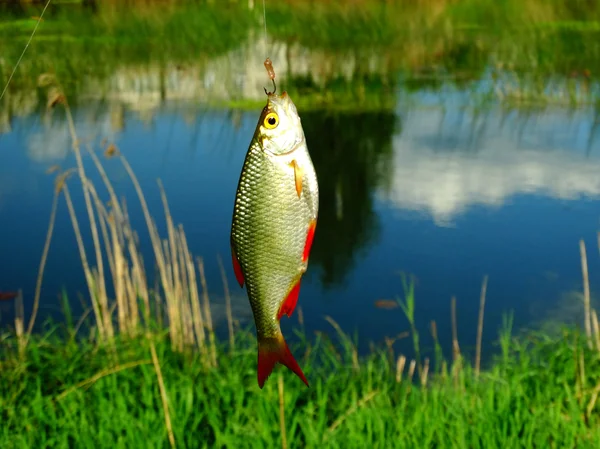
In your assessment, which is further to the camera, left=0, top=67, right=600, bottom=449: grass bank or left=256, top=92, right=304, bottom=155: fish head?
left=0, top=67, right=600, bottom=449: grass bank

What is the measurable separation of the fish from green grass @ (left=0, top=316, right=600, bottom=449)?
2.11 metres

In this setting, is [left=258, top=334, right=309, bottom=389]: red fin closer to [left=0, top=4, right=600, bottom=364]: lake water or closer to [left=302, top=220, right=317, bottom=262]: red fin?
[left=302, top=220, right=317, bottom=262]: red fin

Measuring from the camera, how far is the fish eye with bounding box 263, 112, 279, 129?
121 cm

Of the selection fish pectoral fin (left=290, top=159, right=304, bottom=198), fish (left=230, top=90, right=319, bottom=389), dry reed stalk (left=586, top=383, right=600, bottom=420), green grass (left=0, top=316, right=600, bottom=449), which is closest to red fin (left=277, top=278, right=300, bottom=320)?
fish (left=230, top=90, right=319, bottom=389)

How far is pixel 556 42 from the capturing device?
12.6 m

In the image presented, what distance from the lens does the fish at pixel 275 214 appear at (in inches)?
46.7

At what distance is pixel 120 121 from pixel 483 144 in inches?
150

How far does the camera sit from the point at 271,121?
47.9 inches

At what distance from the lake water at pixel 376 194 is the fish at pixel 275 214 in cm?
457

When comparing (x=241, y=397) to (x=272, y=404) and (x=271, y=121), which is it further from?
(x=271, y=121)

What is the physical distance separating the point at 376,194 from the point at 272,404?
5271mm

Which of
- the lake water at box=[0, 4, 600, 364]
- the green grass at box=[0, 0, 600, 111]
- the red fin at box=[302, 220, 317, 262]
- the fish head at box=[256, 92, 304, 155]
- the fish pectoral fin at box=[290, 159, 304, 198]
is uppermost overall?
the fish head at box=[256, 92, 304, 155]

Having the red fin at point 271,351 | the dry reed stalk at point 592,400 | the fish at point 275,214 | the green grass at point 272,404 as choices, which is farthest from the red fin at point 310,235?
the dry reed stalk at point 592,400

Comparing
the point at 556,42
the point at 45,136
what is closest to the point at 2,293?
the point at 45,136
